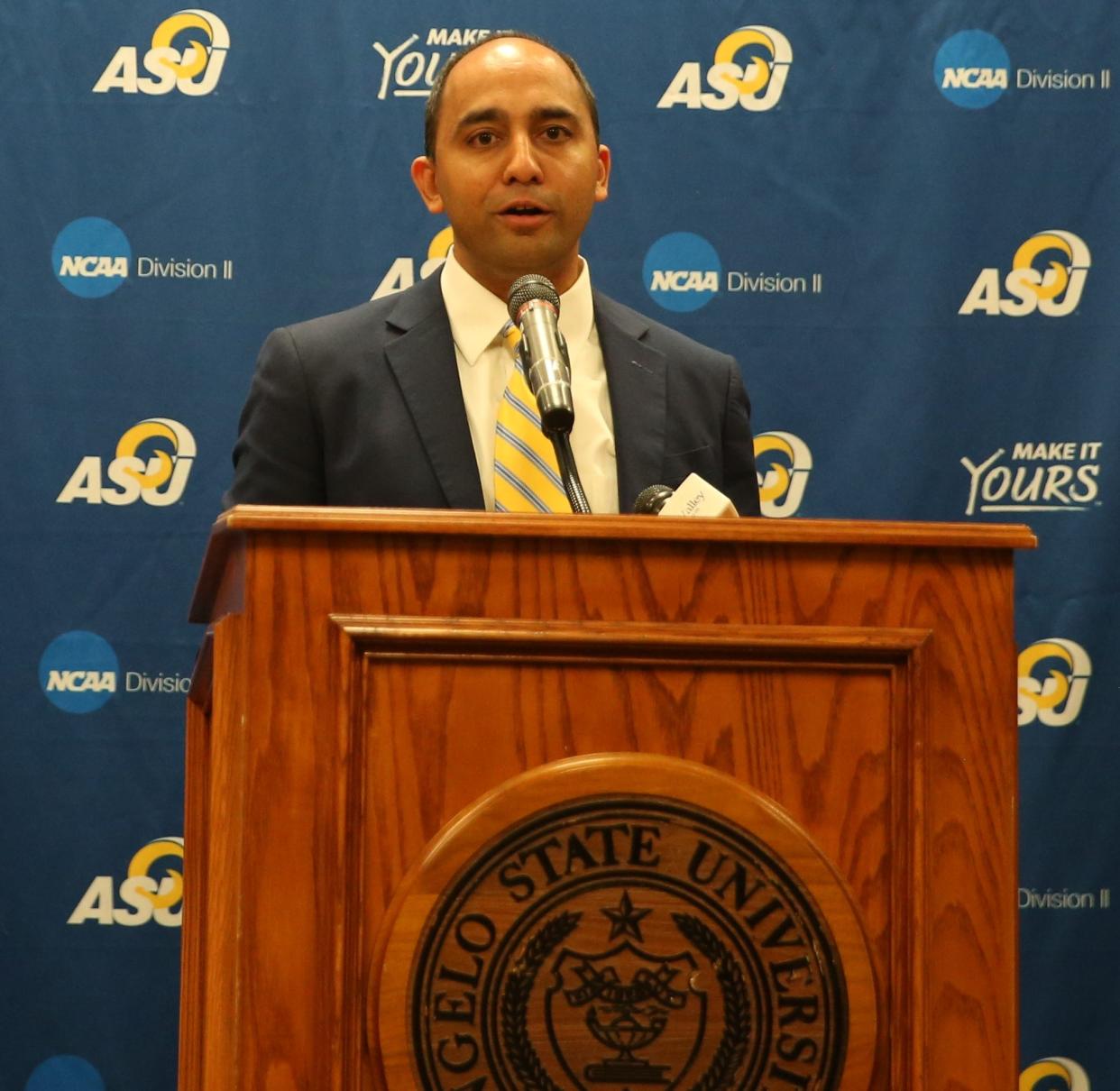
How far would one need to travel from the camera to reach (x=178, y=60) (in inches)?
118

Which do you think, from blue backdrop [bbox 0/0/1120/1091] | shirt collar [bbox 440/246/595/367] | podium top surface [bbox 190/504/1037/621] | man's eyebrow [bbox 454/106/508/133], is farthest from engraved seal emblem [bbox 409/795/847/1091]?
Answer: blue backdrop [bbox 0/0/1120/1091]

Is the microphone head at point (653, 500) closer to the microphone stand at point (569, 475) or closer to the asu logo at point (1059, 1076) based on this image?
the microphone stand at point (569, 475)

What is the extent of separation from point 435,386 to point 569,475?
1.75 ft

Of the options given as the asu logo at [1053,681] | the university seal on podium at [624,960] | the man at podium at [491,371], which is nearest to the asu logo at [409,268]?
the man at podium at [491,371]

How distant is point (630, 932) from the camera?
1188 millimetres

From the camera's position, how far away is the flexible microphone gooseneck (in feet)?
4.83

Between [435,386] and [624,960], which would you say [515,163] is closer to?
[435,386]

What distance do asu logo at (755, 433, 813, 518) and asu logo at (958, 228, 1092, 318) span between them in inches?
15.4

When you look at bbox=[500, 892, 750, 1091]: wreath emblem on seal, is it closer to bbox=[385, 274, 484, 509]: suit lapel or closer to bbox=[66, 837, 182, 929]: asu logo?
bbox=[385, 274, 484, 509]: suit lapel

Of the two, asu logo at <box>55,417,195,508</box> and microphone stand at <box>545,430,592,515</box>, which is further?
asu logo at <box>55,417,195,508</box>

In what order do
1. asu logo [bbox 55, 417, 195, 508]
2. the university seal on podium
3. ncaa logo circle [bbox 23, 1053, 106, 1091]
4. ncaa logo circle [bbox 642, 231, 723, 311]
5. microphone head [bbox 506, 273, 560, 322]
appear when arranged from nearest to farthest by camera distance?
the university seal on podium, microphone head [bbox 506, 273, 560, 322], ncaa logo circle [bbox 23, 1053, 106, 1091], asu logo [bbox 55, 417, 195, 508], ncaa logo circle [bbox 642, 231, 723, 311]

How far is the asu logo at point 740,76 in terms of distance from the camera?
3.04 m

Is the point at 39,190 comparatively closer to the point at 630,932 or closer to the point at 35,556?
the point at 35,556

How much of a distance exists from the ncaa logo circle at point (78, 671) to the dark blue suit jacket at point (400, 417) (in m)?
0.95
